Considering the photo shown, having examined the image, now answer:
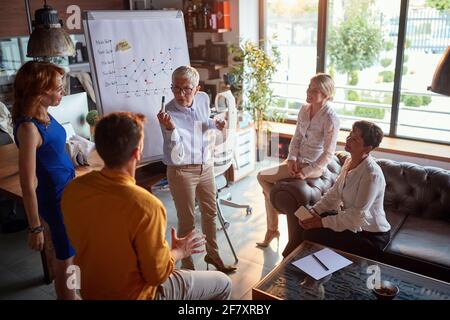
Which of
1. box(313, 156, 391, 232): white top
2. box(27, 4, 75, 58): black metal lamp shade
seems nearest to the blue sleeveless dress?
box(27, 4, 75, 58): black metal lamp shade

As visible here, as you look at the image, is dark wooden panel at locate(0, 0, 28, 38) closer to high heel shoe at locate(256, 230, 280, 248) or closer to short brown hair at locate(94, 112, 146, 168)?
high heel shoe at locate(256, 230, 280, 248)

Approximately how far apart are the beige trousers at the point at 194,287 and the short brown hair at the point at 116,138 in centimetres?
56

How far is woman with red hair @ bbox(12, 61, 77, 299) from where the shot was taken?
192 centimetres

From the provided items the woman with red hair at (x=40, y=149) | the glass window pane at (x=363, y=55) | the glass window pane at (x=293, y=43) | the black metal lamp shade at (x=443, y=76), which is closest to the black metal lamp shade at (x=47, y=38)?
the woman with red hair at (x=40, y=149)

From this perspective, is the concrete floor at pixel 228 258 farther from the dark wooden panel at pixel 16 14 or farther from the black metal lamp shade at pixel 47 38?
the dark wooden panel at pixel 16 14

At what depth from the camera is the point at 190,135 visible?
2.56 m

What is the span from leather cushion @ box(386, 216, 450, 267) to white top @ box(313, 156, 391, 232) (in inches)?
5.9

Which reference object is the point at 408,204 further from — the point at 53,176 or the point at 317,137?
the point at 53,176

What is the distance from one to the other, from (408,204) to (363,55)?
2.31m

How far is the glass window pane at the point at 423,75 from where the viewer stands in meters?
4.14

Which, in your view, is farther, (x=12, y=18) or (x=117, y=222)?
(x=12, y=18)

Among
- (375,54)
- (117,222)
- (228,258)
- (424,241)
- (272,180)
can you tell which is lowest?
(228,258)

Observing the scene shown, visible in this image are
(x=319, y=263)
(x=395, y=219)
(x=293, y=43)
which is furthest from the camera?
(x=293, y=43)

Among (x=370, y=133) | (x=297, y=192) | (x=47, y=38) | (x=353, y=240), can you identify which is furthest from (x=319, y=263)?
(x=47, y=38)
